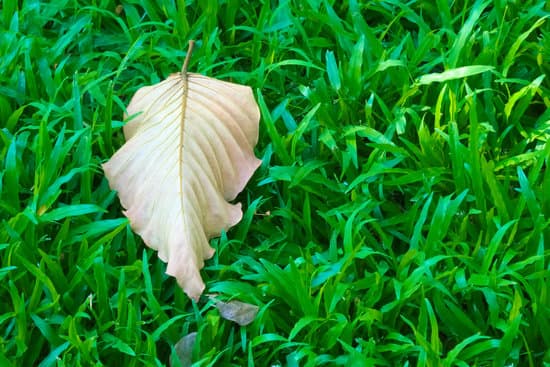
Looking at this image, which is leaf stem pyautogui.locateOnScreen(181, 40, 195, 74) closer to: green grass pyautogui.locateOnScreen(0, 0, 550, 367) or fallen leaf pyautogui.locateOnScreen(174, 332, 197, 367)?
green grass pyautogui.locateOnScreen(0, 0, 550, 367)

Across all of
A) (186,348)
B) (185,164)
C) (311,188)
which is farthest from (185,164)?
(186,348)

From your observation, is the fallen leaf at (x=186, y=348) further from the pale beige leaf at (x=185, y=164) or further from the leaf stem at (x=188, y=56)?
the leaf stem at (x=188, y=56)

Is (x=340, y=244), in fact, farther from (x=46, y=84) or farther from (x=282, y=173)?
(x=46, y=84)

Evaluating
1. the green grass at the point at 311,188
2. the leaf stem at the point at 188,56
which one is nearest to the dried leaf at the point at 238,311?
the green grass at the point at 311,188

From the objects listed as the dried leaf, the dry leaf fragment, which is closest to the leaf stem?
the dry leaf fragment

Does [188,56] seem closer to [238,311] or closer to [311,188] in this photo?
[311,188]

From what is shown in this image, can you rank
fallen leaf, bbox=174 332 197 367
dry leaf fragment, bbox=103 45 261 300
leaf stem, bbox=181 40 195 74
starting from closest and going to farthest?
fallen leaf, bbox=174 332 197 367 < dry leaf fragment, bbox=103 45 261 300 < leaf stem, bbox=181 40 195 74

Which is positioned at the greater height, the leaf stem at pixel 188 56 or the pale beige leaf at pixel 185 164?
the leaf stem at pixel 188 56
